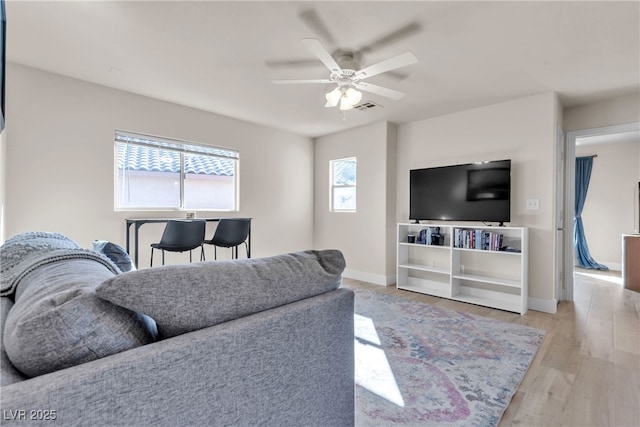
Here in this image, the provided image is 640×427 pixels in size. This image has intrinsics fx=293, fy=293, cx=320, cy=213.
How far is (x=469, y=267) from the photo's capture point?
3.75m

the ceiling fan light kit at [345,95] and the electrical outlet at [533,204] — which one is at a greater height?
the ceiling fan light kit at [345,95]

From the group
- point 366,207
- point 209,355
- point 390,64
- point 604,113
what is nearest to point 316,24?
point 390,64

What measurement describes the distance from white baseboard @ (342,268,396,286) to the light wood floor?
0.78m

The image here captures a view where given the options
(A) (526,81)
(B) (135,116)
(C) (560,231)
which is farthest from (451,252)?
(B) (135,116)

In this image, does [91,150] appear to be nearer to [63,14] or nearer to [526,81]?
[63,14]

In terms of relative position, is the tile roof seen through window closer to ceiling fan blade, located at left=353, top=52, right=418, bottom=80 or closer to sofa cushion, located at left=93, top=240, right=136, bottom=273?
sofa cushion, located at left=93, top=240, right=136, bottom=273

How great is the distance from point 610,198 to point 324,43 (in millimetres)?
6419

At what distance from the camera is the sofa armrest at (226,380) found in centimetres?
51

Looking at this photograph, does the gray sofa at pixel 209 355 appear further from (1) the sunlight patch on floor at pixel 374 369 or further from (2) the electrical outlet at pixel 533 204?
(2) the electrical outlet at pixel 533 204

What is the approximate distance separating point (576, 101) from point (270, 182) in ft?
13.4

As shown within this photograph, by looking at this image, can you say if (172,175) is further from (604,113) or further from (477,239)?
(604,113)

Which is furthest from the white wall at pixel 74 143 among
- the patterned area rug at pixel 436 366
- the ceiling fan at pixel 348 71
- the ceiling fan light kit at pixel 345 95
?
the patterned area rug at pixel 436 366

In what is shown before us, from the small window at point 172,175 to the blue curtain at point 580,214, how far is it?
6445 mm

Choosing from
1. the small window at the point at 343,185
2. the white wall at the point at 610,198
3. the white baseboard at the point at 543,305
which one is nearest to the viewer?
the white baseboard at the point at 543,305
